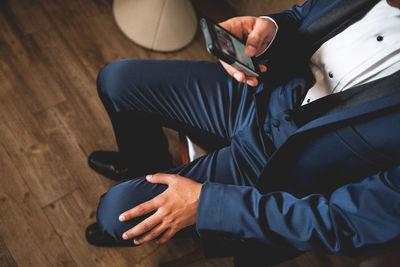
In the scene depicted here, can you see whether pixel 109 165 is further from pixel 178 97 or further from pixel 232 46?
pixel 232 46

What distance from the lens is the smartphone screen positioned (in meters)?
0.72

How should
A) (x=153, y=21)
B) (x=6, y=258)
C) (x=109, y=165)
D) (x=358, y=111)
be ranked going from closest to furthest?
(x=358, y=111) → (x=6, y=258) → (x=109, y=165) → (x=153, y=21)

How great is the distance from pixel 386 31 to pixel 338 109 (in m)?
0.25

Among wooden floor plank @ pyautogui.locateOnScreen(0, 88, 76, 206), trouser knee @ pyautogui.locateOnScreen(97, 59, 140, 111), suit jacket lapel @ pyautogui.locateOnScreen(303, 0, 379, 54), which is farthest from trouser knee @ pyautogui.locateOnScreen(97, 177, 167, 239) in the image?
suit jacket lapel @ pyautogui.locateOnScreen(303, 0, 379, 54)

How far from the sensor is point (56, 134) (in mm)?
1267

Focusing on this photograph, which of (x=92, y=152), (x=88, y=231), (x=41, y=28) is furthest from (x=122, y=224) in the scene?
(x=41, y=28)

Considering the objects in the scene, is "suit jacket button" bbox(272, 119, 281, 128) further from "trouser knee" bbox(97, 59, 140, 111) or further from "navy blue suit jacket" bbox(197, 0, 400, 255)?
"trouser knee" bbox(97, 59, 140, 111)

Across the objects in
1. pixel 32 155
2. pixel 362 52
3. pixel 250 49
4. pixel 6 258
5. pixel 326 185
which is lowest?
pixel 6 258

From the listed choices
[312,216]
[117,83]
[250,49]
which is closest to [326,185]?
[312,216]

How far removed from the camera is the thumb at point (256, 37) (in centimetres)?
81

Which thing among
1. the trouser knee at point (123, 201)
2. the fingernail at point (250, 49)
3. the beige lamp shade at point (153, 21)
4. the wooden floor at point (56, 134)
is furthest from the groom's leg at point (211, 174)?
the beige lamp shade at point (153, 21)

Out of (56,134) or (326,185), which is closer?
(326,185)

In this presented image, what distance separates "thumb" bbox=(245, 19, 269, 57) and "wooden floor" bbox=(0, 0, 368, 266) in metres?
0.74

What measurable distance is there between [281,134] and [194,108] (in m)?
0.30
